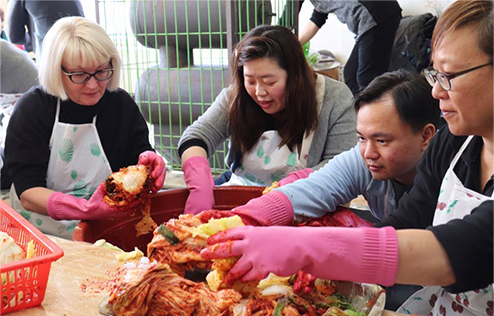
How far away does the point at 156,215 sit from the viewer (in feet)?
6.71

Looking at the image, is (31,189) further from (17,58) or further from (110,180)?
(17,58)

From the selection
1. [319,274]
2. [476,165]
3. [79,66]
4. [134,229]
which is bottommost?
[134,229]

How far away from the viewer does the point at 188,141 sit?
2.37 metres

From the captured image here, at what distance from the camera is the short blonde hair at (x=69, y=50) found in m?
2.06

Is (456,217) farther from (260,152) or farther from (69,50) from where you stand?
(69,50)

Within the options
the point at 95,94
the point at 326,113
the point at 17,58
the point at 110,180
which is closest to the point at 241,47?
the point at 326,113

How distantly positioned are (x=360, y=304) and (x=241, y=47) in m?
1.35

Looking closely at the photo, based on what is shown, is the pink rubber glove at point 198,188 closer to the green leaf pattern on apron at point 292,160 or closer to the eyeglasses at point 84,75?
the green leaf pattern on apron at point 292,160

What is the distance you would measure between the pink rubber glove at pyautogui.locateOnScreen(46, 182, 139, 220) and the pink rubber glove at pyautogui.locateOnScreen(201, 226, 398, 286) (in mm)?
914

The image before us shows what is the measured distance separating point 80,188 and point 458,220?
1712mm

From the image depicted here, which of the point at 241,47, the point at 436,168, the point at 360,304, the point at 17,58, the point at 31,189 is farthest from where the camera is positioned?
the point at 17,58

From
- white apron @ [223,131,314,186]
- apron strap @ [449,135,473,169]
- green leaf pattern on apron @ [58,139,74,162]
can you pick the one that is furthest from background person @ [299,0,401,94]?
apron strap @ [449,135,473,169]

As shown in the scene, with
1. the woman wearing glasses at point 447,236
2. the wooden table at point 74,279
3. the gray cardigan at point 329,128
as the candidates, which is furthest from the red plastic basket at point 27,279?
the gray cardigan at point 329,128

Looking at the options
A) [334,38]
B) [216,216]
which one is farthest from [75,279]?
[334,38]
